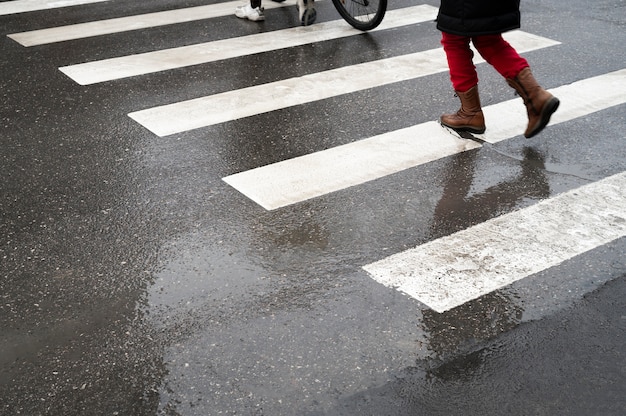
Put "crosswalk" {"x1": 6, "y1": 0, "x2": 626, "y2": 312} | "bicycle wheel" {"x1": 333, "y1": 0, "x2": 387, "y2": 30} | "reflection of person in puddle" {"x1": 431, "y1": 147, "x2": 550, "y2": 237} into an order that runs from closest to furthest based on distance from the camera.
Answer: "crosswalk" {"x1": 6, "y1": 0, "x2": 626, "y2": 312} < "reflection of person in puddle" {"x1": 431, "y1": 147, "x2": 550, "y2": 237} < "bicycle wheel" {"x1": 333, "y1": 0, "x2": 387, "y2": 30}

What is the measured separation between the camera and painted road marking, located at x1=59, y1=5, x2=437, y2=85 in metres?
6.91

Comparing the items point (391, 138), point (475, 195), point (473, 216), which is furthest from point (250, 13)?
point (473, 216)

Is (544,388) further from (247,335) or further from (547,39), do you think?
(547,39)

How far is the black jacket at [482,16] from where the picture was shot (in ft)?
17.1

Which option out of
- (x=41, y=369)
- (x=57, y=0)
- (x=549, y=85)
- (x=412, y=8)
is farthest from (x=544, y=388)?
(x=57, y=0)

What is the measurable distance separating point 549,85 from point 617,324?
131 inches

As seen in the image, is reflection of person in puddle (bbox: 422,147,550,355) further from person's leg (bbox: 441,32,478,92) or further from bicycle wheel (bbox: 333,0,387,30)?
bicycle wheel (bbox: 333,0,387,30)

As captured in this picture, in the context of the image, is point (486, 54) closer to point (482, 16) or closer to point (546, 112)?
point (482, 16)

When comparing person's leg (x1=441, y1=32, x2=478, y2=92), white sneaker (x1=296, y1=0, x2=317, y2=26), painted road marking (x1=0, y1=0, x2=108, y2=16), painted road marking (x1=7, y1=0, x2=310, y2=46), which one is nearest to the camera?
person's leg (x1=441, y1=32, x2=478, y2=92)

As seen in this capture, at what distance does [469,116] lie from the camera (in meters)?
5.64

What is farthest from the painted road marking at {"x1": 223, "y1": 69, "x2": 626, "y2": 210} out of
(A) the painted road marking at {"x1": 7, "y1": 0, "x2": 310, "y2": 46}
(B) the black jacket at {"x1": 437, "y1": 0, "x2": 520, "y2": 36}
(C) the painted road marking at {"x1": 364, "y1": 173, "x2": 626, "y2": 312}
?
(A) the painted road marking at {"x1": 7, "y1": 0, "x2": 310, "y2": 46}

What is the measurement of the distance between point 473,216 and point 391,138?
46.2 inches

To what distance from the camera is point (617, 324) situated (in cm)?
367

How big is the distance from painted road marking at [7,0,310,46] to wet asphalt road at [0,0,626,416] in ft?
4.38
